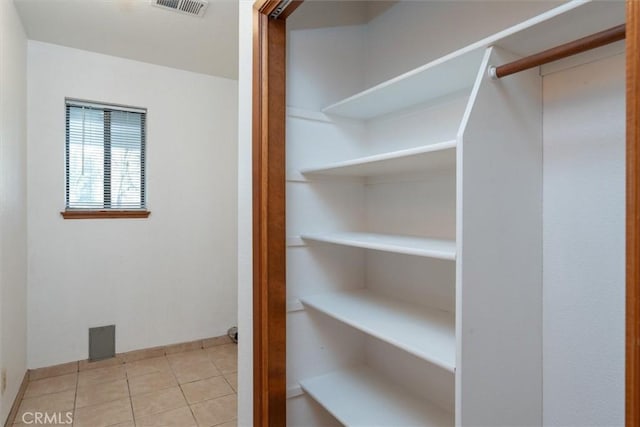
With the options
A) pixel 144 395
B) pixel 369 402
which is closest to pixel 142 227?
pixel 144 395

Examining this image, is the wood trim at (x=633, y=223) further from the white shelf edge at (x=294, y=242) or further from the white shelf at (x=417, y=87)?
the white shelf edge at (x=294, y=242)

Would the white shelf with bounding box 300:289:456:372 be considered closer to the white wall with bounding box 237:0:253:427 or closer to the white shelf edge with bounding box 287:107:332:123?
the white wall with bounding box 237:0:253:427

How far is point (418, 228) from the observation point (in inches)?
63.4

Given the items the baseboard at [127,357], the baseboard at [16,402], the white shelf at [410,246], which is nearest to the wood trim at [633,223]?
the white shelf at [410,246]

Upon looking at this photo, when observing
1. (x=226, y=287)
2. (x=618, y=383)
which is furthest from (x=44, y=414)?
(x=618, y=383)

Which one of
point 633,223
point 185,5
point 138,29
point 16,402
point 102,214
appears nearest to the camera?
point 633,223

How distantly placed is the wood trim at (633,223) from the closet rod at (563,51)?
0.27 meters

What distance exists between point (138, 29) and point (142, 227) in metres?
1.44

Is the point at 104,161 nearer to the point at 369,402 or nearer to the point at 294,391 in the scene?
the point at 294,391

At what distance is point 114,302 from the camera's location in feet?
9.32

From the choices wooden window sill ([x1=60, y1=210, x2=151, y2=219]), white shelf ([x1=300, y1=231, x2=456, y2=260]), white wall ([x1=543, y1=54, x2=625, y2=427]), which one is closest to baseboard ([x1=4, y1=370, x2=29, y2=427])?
wooden window sill ([x1=60, y1=210, x2=151, y2=219])

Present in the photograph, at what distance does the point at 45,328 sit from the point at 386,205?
8.46 ft

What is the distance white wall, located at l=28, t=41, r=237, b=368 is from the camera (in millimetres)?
2590

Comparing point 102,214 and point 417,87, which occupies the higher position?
point 417,87
